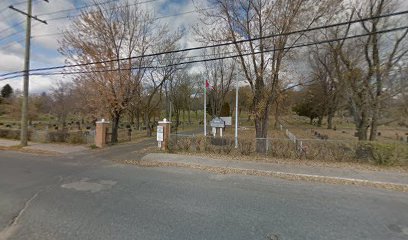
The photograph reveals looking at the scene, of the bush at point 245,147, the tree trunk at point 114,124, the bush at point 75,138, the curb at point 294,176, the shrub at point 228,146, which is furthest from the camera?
the tree trunk at point 114,124

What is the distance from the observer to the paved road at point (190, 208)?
3.83 m

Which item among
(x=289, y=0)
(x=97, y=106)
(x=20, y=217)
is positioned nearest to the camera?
(x=20, y=217)

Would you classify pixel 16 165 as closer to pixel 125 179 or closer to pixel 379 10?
pixel 125 179

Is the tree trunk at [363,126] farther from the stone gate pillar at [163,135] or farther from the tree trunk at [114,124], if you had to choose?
the tree trunk at [114,124]

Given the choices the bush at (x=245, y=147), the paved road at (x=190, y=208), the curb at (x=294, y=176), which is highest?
the bush at (x=245, y=147)

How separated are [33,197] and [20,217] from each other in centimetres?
122

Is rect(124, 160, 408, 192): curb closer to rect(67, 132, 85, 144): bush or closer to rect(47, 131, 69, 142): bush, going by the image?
rect(67, 132, 85, 144): bush

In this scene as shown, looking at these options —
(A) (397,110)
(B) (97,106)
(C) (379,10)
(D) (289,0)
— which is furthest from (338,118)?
(B) (97,106)

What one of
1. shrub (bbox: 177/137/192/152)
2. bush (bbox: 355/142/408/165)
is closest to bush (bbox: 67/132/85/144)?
shrub (bbox: 177/137/192/152)

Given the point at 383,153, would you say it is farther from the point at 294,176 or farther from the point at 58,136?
the point at 58,136

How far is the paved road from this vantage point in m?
3.83

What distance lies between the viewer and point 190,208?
15.8 ft

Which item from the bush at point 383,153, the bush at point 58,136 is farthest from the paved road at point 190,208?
the bush at point 58,136

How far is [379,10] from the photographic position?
15.1m
